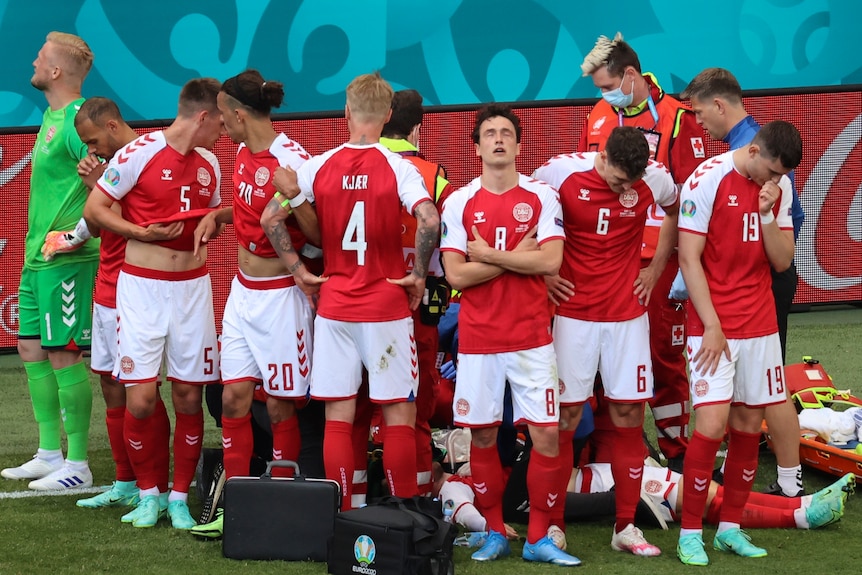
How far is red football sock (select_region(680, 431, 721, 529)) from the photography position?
17.9ft

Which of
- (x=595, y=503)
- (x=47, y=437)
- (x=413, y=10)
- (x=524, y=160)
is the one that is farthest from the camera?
(x=413, y=10)

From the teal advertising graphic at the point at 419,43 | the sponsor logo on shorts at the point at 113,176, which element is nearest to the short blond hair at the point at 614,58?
the sponsor logo on shorts at the point at 113,176

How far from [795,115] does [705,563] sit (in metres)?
5.82

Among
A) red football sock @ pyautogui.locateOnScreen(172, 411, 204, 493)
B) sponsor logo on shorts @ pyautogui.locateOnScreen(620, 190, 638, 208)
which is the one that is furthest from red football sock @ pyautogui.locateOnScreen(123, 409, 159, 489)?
sponsor logo on shorts @ pyautogui.locateOnScreen(620, 190, 638, 208)

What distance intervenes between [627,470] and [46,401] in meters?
3.30

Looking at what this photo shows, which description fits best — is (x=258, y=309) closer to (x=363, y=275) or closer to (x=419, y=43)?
(x=363, y=275)

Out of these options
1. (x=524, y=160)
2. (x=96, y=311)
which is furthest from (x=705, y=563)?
(x=524, y=160)

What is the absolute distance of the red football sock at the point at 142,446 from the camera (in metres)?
6.03

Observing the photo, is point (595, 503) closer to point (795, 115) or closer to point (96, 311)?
point (96, 311)

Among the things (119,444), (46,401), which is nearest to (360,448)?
(119,444)

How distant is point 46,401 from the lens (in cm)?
702

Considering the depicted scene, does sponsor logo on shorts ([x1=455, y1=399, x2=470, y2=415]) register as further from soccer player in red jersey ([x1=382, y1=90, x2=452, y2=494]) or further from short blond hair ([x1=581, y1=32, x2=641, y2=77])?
short blond hair ([x1=581, y1=32, x2=641, y2=77])

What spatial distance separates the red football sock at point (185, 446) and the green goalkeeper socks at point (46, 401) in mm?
1228

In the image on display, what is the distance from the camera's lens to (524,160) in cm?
1013
